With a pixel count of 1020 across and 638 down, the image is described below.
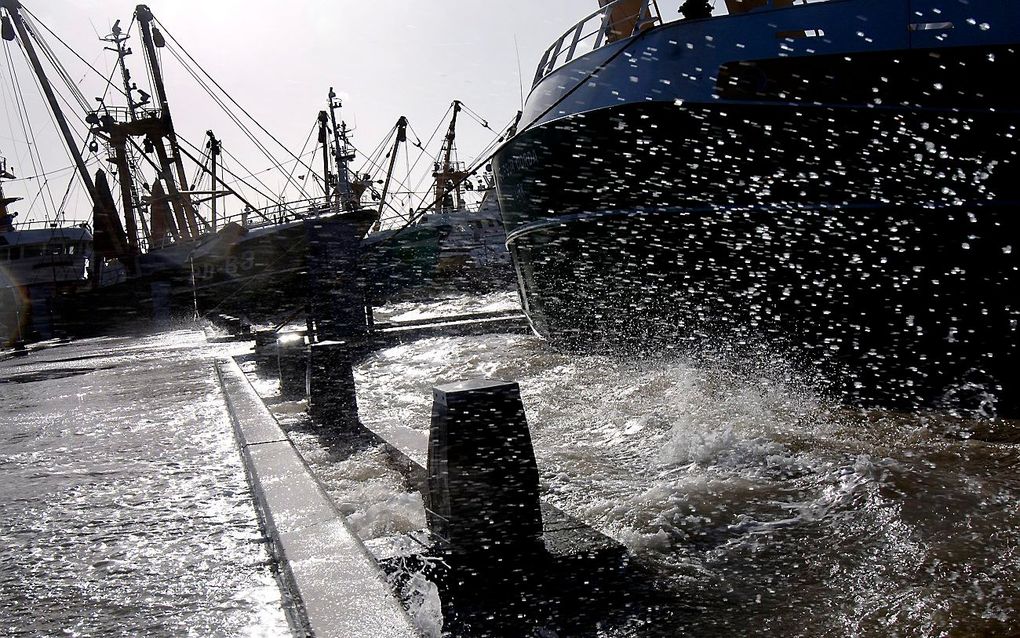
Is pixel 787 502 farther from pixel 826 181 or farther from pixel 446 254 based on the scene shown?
pixel 446 254

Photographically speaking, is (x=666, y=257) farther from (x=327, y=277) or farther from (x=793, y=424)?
(x=327, y=277)

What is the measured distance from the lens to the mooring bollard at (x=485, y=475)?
3480mm

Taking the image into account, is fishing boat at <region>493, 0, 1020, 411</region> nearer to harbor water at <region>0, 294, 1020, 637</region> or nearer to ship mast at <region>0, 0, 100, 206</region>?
harbor water at <region>0, 294, 1020, 637</region>

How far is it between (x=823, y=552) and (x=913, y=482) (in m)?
1.50

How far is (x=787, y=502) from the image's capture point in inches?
193

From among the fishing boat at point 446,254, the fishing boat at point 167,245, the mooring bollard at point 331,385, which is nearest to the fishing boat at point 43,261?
the fishing boat at point 167,245

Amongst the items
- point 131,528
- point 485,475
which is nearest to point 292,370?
point 131,528

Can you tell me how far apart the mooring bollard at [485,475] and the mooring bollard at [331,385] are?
11.8 feet

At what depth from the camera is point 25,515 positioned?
3758 millimetres

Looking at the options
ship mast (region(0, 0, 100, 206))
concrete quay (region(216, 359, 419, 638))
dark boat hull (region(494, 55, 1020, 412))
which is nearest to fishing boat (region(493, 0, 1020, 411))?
dark boat hull (region(494, 55, 1020, 412))

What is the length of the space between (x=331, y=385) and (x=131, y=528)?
3710mm

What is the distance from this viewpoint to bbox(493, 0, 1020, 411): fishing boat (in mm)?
7297

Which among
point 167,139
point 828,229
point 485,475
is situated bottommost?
point 485,475

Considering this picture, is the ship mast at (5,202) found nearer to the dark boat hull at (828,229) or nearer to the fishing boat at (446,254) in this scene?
the fishing boat at (446,254)
